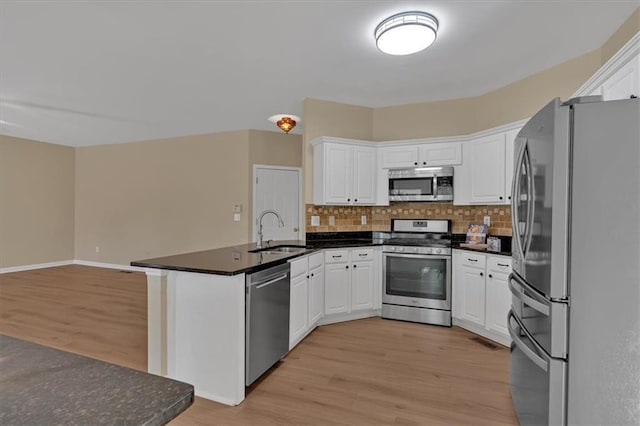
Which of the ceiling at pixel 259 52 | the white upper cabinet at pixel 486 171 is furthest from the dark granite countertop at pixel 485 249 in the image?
the ceiling at pixel 259 52

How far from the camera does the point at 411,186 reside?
161 inches

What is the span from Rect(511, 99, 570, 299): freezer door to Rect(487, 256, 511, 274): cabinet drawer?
1.27 m

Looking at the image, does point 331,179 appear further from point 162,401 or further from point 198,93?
point 162,401

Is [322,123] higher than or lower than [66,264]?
higher

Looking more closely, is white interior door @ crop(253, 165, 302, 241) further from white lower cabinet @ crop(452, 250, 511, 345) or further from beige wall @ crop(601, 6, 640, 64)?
beige wall @ crop(601, 6, 640, 64)

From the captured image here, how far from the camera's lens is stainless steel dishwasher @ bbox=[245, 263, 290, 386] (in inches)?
90.4

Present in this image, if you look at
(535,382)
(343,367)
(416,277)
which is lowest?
(343,367)

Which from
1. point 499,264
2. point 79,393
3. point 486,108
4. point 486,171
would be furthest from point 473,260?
point 79,393

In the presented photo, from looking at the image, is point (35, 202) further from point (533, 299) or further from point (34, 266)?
point (533, 299)

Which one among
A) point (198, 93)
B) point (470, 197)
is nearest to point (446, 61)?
point (470, 197)

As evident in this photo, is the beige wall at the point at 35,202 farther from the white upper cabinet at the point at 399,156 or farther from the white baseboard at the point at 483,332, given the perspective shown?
the white baseboard at the point at 483,332

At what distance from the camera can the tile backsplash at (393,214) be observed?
3.99 m

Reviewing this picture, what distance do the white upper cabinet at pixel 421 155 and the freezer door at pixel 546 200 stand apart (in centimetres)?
199

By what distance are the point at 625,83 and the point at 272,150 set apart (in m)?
4.85
